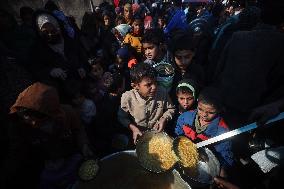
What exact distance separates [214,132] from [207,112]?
265 mm

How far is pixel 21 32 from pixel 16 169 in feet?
8.45

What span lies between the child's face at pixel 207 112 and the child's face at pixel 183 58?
2.79 feet

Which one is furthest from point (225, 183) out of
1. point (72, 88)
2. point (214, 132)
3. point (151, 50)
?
point (151, 50)

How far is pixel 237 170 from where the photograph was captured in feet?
10.7

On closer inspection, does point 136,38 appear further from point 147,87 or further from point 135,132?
point 135,132

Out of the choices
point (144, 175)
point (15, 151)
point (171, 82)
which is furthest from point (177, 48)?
point (15, 151)

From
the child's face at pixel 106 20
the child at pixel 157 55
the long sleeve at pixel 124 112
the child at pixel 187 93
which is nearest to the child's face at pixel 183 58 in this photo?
the child at pixel 157 55

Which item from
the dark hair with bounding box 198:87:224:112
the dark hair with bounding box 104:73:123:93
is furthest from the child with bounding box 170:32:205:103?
the dark hair with bounding box 104:73:123:93

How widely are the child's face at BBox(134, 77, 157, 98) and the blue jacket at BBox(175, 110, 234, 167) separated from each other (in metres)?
0.52

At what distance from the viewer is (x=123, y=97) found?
10.5 ft

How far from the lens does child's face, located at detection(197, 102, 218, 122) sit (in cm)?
273

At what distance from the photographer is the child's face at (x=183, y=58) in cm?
339

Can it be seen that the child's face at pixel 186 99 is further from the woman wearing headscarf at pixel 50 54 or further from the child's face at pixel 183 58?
the woman wearing headscarf at pixel 50 54

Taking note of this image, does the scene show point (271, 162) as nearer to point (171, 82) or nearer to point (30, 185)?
point (171, 82)
